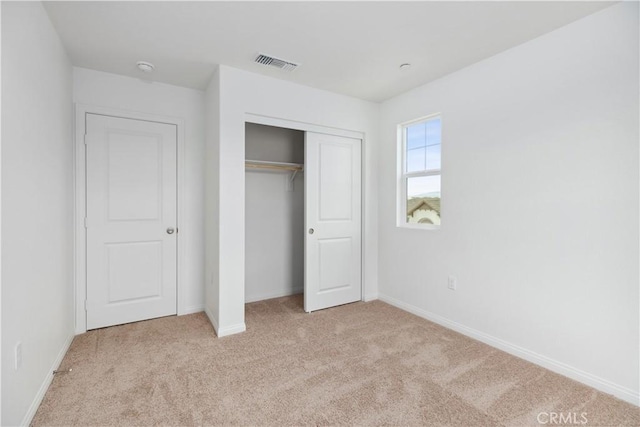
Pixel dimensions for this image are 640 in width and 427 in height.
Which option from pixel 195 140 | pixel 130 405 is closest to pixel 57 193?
pixel 195 140

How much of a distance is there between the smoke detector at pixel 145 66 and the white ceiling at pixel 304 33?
49 mm

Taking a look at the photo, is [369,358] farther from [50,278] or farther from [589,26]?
[589,26]

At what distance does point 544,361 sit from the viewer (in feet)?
7.44

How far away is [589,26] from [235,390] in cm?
325

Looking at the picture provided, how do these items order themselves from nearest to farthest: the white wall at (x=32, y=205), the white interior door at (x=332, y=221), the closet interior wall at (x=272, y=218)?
the white wall at (x=32, y=205) → the white interior door at (x=332, y=221) → the closet interior wall at (x=272, y=218)

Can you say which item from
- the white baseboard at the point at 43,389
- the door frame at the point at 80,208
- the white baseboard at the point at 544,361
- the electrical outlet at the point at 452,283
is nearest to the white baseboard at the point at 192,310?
the door frame at the point at 80,208

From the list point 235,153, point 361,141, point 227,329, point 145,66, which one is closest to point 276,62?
point 235,153

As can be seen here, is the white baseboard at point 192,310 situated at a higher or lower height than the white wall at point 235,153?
lower

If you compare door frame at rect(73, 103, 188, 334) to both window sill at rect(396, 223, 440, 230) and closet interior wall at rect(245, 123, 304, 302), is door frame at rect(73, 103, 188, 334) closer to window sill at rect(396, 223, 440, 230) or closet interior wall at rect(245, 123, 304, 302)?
closet interior wall at rect(245, 123, 304, 302)

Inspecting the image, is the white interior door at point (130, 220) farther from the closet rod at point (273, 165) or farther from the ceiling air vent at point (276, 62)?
the ceiling air vent at point (276, 62)

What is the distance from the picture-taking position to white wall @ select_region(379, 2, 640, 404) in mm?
1925

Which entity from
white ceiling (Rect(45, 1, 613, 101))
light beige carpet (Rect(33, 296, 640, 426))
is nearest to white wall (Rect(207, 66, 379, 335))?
white ceiling (Rect(45, 1, 613, 101))

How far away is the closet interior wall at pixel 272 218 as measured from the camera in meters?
3.74

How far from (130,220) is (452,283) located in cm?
310
